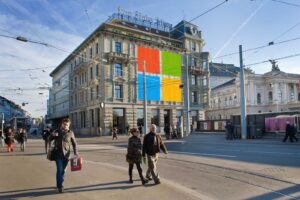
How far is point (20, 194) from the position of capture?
750 cm

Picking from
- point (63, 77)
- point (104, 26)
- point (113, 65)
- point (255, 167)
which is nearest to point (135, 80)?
point (113, 65)

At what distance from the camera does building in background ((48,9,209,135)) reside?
4884 cm

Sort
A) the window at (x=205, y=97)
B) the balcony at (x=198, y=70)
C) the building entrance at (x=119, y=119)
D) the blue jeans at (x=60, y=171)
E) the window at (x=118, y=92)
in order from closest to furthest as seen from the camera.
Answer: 1. the blue jeans at (x=60, y=171)
2. the building entrance at (x=119, y=119)
3. the window at (x=118, y=92)
4. the balcony at (x=198, y=70)
5. the window at (x=205, y=97)

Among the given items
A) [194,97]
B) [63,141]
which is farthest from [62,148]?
[194,97]

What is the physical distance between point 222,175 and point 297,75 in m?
81.0

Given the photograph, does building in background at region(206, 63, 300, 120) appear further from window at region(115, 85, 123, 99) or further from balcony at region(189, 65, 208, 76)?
window at region(115, 85, 123, 99)

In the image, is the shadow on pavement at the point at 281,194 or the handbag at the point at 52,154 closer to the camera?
the shadow on pavement at the point at 281,194

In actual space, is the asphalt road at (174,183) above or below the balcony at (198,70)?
below

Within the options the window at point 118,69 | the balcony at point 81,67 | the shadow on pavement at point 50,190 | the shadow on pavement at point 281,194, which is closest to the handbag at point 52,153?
the shadow on pavement at point 50,190

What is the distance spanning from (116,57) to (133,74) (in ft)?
14.7

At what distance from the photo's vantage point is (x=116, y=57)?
4900 centimetres

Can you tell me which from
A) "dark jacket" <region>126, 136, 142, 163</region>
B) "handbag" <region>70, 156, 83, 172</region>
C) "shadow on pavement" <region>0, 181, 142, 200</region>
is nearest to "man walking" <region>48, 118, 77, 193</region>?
"handbag" <region>70, 156, 83, 172</region>

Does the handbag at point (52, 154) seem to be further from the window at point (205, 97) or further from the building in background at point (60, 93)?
the building in background at point (60, 93)

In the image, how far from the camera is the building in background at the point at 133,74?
160 ft
